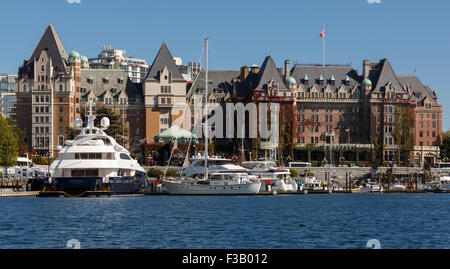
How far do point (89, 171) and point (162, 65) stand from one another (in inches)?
2508

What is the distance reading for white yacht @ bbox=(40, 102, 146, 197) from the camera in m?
83.0

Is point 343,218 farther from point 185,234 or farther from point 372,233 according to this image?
point 185,234

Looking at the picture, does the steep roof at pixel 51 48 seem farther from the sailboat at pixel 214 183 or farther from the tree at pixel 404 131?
the tree at pixel 404 131

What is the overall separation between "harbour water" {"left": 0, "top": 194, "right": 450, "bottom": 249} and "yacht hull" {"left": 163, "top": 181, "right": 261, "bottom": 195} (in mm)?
13064

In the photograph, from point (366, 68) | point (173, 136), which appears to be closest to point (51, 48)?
point (173, 136)

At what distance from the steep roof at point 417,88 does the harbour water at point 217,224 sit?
265ft

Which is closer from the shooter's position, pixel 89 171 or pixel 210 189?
pixel 89 171

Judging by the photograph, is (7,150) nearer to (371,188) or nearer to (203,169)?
(203,169)

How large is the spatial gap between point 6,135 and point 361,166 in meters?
62.9

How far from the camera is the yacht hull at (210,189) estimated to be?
305ft

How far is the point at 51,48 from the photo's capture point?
143 m


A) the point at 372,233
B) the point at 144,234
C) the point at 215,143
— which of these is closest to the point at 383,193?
the point at 215,143

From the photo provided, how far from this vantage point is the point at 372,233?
48.1m

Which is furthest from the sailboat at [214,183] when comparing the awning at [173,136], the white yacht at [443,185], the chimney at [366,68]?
the chimney at [366,68]
